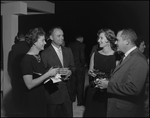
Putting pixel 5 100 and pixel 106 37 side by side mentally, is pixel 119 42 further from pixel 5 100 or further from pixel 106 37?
pixel 5 100

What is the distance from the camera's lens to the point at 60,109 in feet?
9.87

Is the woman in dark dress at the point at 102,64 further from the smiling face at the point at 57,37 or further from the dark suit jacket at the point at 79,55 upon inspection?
the dark suit jacket at the point at 79,55

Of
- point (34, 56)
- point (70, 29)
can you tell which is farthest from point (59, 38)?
point (70, 29)

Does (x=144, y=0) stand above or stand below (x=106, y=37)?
above

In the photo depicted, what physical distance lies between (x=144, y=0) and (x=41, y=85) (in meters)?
8.03

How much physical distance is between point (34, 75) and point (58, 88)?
22.5 inches

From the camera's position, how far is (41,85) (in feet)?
8.20

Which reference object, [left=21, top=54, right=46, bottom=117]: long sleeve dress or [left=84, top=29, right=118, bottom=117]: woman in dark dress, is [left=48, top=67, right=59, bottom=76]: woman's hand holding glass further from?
[left=84, top=29, right=118, bottom=117]: woman in dark dress

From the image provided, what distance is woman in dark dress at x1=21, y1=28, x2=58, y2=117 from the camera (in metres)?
2.32

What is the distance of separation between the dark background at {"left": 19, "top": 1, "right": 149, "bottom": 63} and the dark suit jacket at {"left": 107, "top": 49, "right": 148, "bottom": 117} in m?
7.89

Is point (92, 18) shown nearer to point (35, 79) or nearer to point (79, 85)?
point (79, 85)

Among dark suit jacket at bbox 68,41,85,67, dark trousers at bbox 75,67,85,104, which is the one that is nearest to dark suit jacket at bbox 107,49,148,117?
dark trousers at bbox 75,67,85,104

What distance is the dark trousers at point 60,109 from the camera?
286 centimetres

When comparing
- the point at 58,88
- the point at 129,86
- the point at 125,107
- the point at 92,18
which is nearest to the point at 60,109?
the point at 58,88
